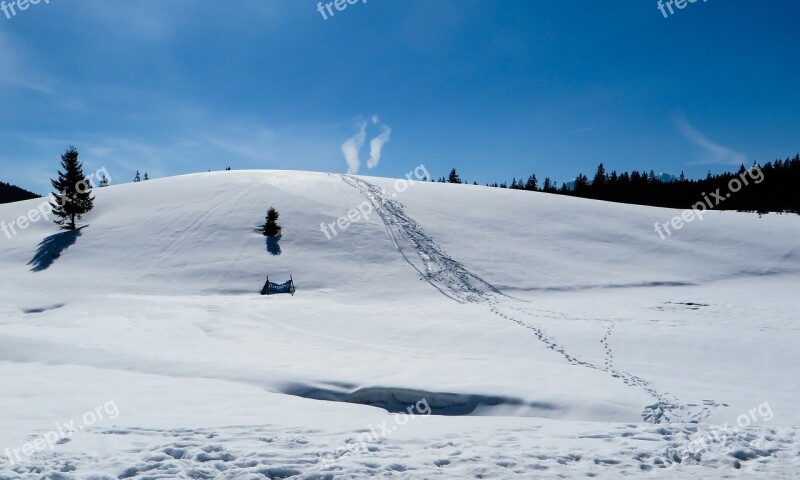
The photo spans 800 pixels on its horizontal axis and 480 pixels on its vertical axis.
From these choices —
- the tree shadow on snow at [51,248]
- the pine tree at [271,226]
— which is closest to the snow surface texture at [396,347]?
the tree shadow on snow at [51,248]

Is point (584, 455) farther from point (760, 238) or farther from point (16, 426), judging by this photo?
point (760, 238)

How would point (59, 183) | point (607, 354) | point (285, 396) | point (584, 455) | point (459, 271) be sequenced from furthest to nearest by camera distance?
point (59, 183)
point (459, 271)
point (607, 354)
point (285, 396)
point (584, 455)

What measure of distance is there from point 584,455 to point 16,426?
333 inches

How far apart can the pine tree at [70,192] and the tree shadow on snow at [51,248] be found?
1427 mm

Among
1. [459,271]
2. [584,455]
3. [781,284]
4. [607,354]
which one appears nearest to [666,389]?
[607,354]

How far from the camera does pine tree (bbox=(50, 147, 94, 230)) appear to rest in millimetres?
33312

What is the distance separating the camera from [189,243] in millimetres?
29781

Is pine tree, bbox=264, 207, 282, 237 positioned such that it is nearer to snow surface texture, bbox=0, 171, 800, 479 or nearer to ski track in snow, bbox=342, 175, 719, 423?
snow surface texture, bbox=0, 171, 800, 479

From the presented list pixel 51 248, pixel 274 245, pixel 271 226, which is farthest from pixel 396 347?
pixel 51 248

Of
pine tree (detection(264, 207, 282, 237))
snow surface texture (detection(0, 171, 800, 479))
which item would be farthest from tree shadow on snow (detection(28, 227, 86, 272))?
pine tree (detection(264, 207, 282, 237))

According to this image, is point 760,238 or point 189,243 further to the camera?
point 760,238

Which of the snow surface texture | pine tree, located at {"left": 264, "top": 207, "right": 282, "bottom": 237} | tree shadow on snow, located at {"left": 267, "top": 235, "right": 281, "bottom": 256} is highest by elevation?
pine tree, located at {"left": 264, "top": 207, "right": 282, "bottom": 237}

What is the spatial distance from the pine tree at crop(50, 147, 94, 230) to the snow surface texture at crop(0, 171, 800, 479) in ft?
5.48

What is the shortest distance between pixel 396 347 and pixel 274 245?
18246mm
